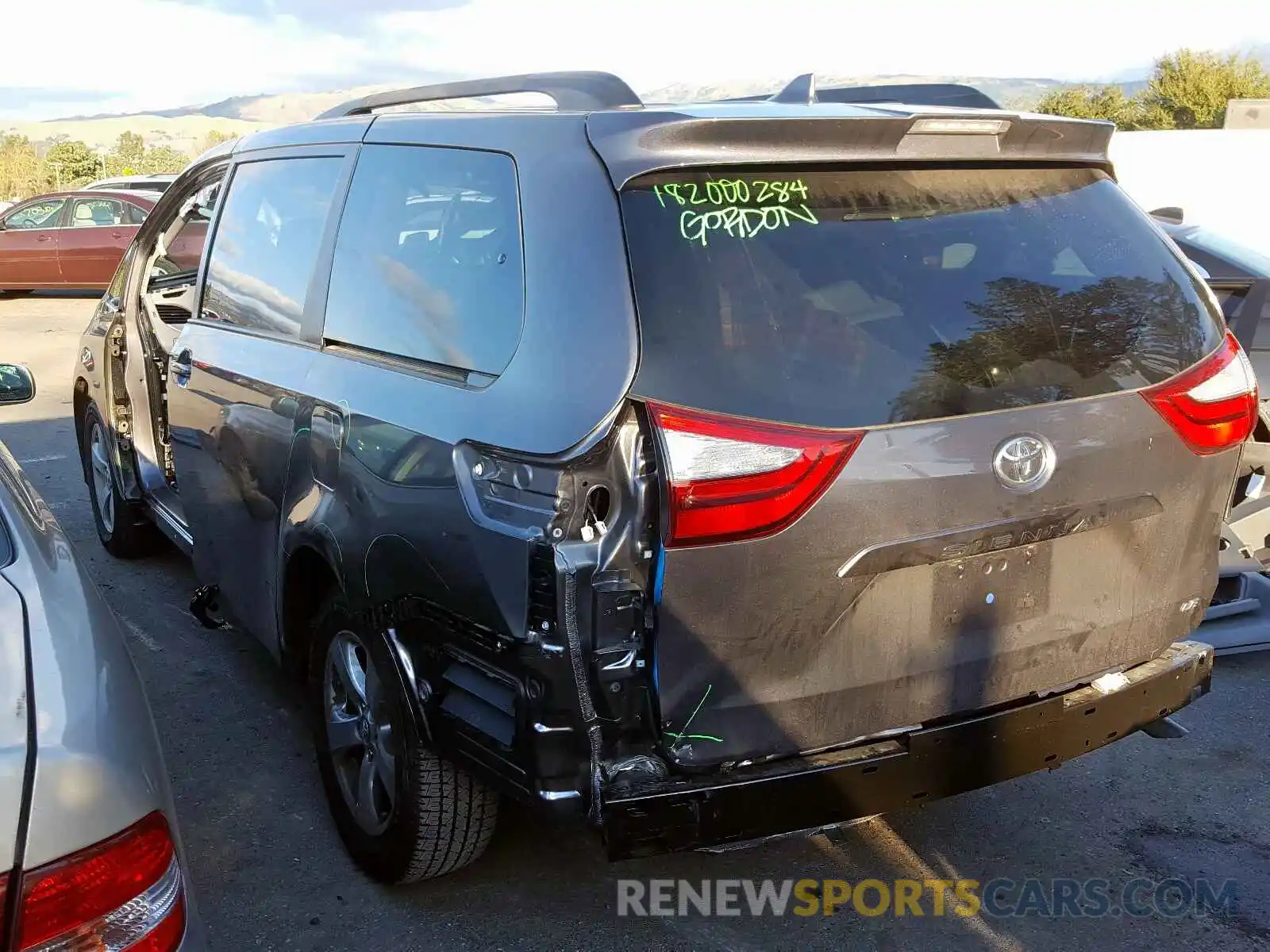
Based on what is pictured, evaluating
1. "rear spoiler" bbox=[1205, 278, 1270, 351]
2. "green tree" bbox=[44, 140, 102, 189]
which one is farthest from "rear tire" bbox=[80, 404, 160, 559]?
"green tree" bbox=[44, 140, 102, 189]

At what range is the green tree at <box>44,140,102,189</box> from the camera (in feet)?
126

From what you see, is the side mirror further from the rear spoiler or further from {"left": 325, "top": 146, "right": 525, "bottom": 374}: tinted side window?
the rear spoiler

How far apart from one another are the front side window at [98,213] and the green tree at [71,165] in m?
23.0

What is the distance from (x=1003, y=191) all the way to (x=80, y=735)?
2232mm

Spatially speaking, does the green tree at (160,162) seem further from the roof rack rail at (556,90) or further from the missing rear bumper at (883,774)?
the missing rear bumper at (883,774)

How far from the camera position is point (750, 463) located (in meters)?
2.20

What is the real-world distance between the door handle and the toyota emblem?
2804 millimetres

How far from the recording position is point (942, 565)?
2.39 m

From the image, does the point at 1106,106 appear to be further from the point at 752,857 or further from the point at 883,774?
the point at 883,774

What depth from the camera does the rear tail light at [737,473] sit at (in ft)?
7.14

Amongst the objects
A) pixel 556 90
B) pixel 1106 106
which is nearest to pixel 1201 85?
pixel 1106 106

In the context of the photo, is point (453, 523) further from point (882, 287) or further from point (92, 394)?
point (92, 394)

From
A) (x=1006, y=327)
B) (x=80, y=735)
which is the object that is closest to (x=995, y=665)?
(x=1006, y=327)

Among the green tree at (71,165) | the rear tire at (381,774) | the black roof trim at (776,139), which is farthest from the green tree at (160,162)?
the black roof trim at (776,139)
